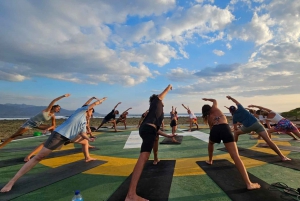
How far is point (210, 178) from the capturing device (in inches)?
170

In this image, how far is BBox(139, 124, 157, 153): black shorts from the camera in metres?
3.62

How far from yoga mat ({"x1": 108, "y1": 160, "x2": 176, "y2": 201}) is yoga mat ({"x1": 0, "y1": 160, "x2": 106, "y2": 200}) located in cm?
163

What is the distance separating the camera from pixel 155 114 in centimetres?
396

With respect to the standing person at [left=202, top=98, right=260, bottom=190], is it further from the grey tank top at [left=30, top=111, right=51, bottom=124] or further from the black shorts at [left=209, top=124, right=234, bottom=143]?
the grey tank top at [left=30, top=111, right=51, bottom=124]

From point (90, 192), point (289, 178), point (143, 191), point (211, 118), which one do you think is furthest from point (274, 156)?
point (90, 192)

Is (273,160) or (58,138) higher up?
(58,138)

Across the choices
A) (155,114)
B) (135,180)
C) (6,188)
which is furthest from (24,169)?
(155,114)

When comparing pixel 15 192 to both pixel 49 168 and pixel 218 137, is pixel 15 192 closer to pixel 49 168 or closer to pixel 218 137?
pixel 49 168

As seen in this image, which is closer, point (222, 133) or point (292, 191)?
point (292, 191)

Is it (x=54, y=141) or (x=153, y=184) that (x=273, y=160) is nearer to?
(x=153, y=184)

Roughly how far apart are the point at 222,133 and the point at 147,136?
173cm

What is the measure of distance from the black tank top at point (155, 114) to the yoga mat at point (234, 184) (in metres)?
1.86

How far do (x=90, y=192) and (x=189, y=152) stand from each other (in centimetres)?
446

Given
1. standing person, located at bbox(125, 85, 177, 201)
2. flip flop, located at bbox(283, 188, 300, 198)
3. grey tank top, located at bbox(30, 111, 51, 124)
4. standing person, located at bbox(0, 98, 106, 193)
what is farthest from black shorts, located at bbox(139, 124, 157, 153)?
grey tank top, located at bbox(30, 111, 51, 124)
